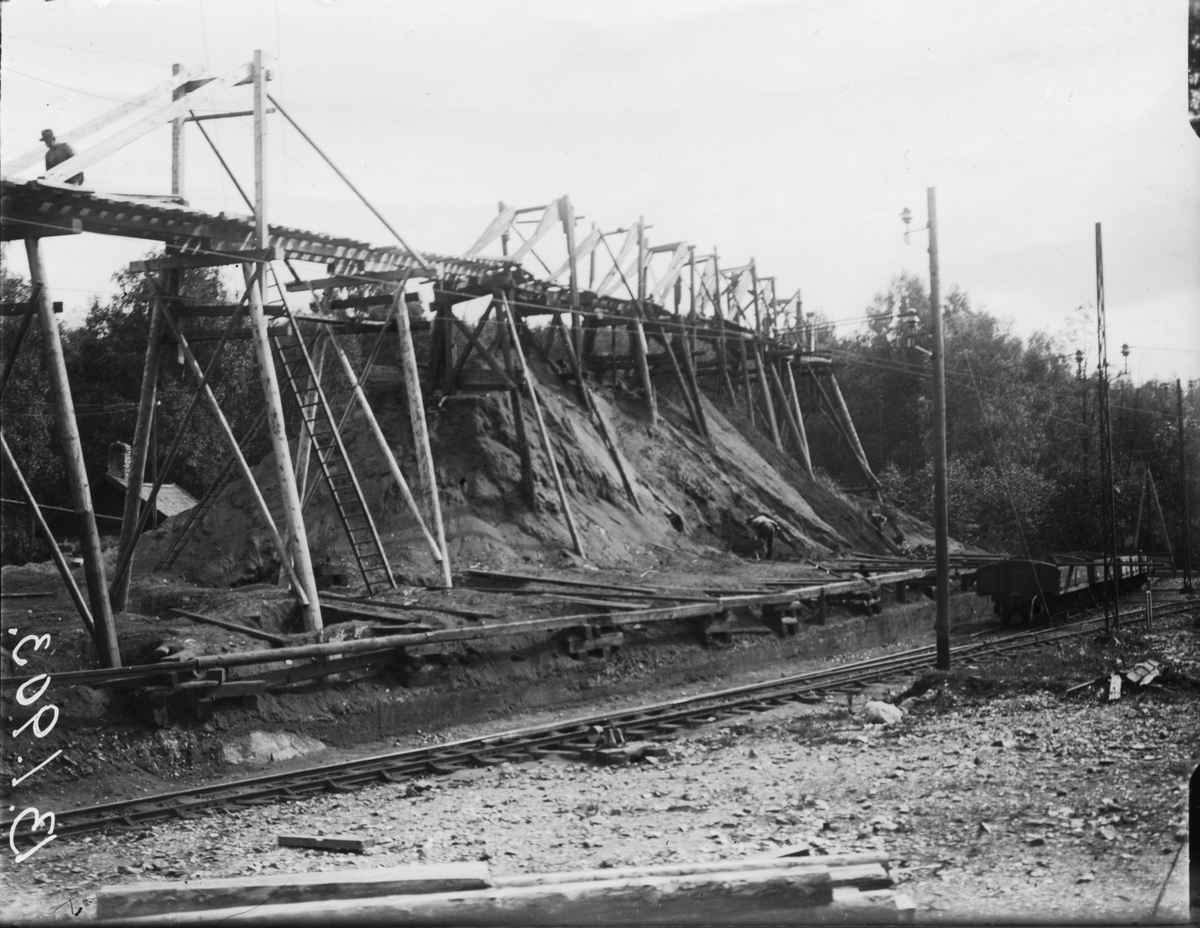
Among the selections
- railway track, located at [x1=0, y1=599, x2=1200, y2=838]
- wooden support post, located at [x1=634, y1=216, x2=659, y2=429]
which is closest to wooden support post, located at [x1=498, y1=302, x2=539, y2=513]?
wooden support post, located at [x1=634, y1=216, x2=659, y2=429]

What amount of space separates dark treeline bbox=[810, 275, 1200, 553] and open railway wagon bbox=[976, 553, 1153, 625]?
0.53m

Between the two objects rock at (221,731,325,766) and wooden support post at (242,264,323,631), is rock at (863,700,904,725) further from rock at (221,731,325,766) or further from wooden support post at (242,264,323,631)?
wooden support post at (242,264,323,631)

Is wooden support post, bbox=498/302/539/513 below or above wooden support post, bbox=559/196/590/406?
below

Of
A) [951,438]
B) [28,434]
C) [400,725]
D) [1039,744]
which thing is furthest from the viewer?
[951,438]

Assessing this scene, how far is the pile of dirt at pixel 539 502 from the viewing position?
19078mm

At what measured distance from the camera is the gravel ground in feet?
20.6

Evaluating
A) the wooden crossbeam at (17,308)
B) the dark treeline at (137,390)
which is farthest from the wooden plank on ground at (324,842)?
the dark treeline at (137,390)

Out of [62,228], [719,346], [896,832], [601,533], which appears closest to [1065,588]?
[601,533]

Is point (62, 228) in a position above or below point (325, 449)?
above

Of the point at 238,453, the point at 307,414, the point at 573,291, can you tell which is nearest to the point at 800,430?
the point at 573,291

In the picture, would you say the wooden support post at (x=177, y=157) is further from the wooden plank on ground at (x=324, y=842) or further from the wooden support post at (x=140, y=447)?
the wooden plank on ground at (x=324, y=842)

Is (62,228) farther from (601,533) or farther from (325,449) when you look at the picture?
(601,533)

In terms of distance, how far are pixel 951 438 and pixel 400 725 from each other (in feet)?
104

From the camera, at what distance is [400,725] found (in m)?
12.5
